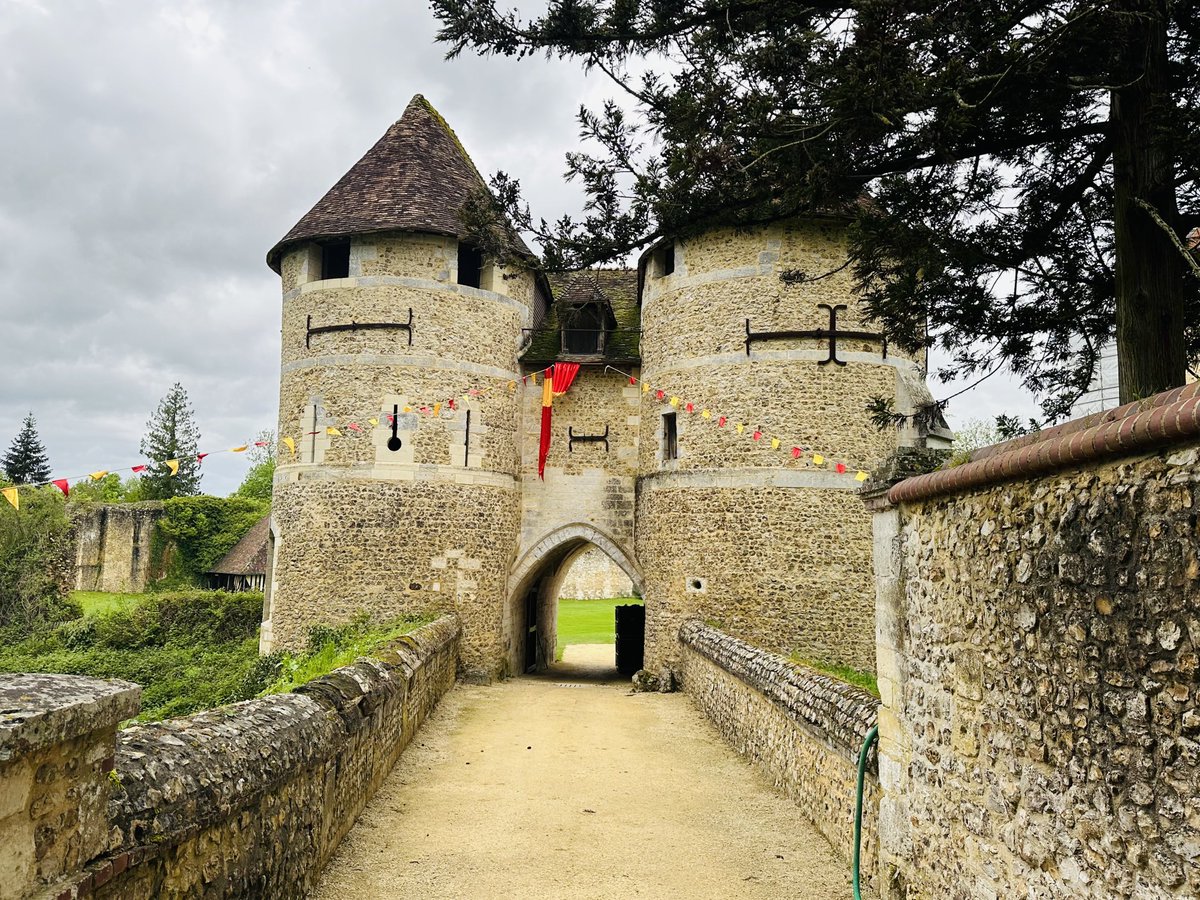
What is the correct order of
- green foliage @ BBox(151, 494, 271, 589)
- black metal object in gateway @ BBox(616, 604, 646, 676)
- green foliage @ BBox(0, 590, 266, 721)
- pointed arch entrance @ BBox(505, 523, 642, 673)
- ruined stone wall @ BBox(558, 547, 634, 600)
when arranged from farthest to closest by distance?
ruined stone wall @ BBox(558, 547, 634, 600) < green foliage @ BBox(151, 494, 271, 589) < green foliage @ BBox(0, 590, 266, 721) < black metal object in gateway @ BBox(616, 604, 646, 676) < pointed arch entrance @ BBox(505, 523, 642, 673)

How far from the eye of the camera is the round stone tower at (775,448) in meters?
13.6

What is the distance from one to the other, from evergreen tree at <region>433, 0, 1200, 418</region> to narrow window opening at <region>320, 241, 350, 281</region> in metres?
10.8

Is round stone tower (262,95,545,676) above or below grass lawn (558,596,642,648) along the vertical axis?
above

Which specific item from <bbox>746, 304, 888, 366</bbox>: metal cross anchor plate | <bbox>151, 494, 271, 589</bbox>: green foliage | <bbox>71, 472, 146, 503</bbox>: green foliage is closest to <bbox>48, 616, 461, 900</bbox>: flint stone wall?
<bbox>746, 304, 888, 366</bbox>: metal cross anchor plate

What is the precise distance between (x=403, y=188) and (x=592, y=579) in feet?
92.5

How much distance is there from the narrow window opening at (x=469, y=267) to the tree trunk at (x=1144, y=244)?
12034 mm

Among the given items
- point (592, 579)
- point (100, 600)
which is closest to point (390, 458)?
point (100, 600)

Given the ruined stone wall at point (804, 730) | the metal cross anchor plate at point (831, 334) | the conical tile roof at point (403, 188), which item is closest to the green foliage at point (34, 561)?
the conical tile roof at point (403, 188)

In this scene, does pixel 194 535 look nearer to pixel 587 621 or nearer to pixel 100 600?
pixel 100 600

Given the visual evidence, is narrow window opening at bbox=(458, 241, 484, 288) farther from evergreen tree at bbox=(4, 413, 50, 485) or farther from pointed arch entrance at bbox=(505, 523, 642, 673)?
evergreen tree at bbox=(4, 413, 50, 485)

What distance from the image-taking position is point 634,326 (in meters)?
17.8

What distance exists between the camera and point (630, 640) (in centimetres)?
1877

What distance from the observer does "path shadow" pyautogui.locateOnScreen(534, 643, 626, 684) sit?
58.3 ft

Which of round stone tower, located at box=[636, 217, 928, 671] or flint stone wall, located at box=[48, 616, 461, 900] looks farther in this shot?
round stone tower, located at box=[636, 217, 928, 671]
